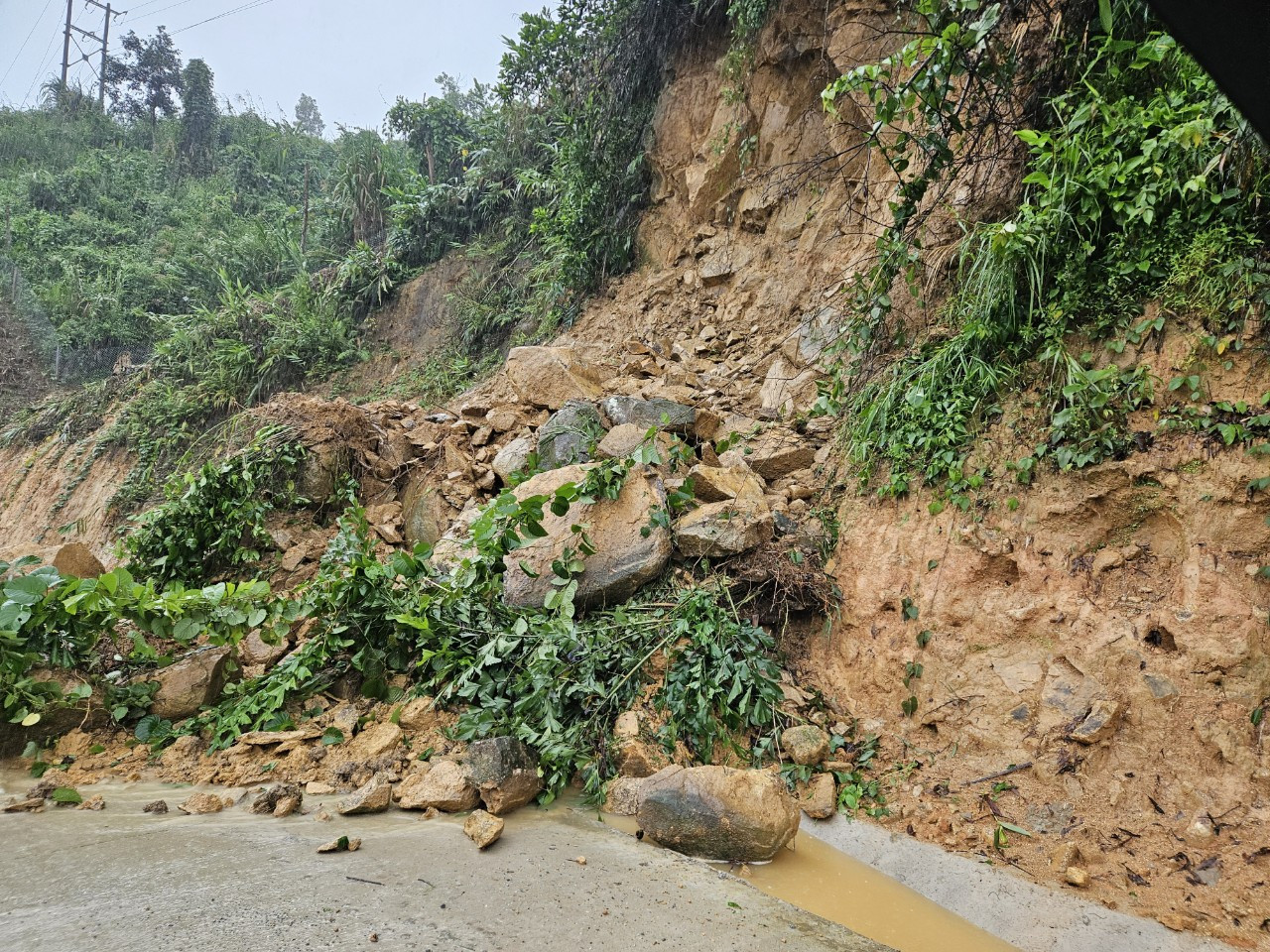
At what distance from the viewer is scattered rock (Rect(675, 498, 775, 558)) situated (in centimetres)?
372

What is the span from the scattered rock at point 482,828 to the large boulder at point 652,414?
9.54 ft

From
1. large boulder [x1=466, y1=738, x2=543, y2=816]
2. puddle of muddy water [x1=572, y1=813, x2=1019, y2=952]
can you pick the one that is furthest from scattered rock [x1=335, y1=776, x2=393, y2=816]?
puddle of muddy water [x1=572, y1=813, x2=1019, y2=952]

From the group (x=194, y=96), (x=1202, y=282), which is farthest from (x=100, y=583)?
(x=194, y=96)

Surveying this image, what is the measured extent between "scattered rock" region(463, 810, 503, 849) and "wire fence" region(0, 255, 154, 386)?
13.0 meters

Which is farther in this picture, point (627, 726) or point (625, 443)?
point (625, 443)

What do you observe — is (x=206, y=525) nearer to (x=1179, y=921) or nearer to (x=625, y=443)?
(x=625, y=443)

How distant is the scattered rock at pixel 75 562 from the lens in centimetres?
417

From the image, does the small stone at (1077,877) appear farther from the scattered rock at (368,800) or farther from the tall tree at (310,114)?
the tall tree at (310,114)

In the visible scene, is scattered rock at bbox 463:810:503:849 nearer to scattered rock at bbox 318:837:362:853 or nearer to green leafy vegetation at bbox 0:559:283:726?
scattered rock at bbox 318:837:362:853

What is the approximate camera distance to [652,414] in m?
4.95

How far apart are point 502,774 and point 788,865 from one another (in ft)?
3.68

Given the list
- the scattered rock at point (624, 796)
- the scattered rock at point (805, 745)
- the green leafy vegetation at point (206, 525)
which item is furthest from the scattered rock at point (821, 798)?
the green leafy vegetation at point (206, 525)

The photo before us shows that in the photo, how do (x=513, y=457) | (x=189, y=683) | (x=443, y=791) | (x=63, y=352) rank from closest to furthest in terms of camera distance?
(x=443, y=791) → (x=189, y=683) → (x=513, y=457) → (x=63, y=352)

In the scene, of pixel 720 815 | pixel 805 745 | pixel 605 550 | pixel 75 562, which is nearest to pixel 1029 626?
pixel 805 745
